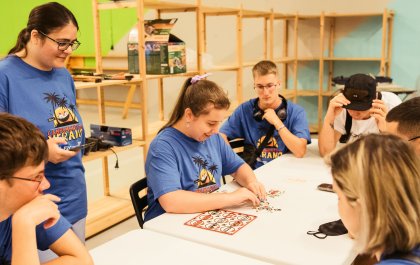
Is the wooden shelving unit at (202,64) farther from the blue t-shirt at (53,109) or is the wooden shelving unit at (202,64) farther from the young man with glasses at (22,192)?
the young man with glasses at (22,192)

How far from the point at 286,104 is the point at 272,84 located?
0.54 feet

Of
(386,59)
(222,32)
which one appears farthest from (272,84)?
(222,32)

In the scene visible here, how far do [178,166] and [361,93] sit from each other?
115cm

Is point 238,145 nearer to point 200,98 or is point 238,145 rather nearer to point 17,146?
point 200,98

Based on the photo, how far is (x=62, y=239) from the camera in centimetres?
126

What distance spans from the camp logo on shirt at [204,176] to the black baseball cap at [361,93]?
909 millimetres

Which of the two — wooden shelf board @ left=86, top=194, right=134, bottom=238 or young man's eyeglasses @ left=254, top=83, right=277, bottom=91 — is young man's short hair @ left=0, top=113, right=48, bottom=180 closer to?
young man's eyeglasses @ left=254, top=83, right=277, bottom=91

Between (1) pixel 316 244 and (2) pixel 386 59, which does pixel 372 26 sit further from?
(1) pixel 316 244

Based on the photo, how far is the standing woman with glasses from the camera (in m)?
1.78

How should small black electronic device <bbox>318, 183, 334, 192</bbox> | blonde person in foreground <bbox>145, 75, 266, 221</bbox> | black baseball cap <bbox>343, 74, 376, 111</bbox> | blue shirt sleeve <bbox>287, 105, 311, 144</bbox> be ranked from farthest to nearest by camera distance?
blue shirt sleeve <bbox>287, 105, 311, 144</bbox> < black baseball cap <bbox>343, 74, 376, 111</bbox> < small black electronic device <bbox>318, 183, 334, 192</bbox> < blonde person in foreground <bbox>145, 75, 266, 221</bbox>

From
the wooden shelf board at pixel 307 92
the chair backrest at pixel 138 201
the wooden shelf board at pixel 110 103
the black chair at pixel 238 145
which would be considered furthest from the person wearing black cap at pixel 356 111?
the wooden shelf board at pixel 110 103

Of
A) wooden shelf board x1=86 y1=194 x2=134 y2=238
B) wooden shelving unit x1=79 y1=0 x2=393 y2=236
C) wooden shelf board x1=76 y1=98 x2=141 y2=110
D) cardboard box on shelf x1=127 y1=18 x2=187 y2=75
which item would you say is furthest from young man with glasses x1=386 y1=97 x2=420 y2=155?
wooden shelf board x1=76 y1=98 x2=141 y2=110

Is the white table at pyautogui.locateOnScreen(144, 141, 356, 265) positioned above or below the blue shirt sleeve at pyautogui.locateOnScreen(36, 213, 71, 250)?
below

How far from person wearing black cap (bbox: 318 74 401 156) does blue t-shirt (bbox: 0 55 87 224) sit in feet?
4.72
